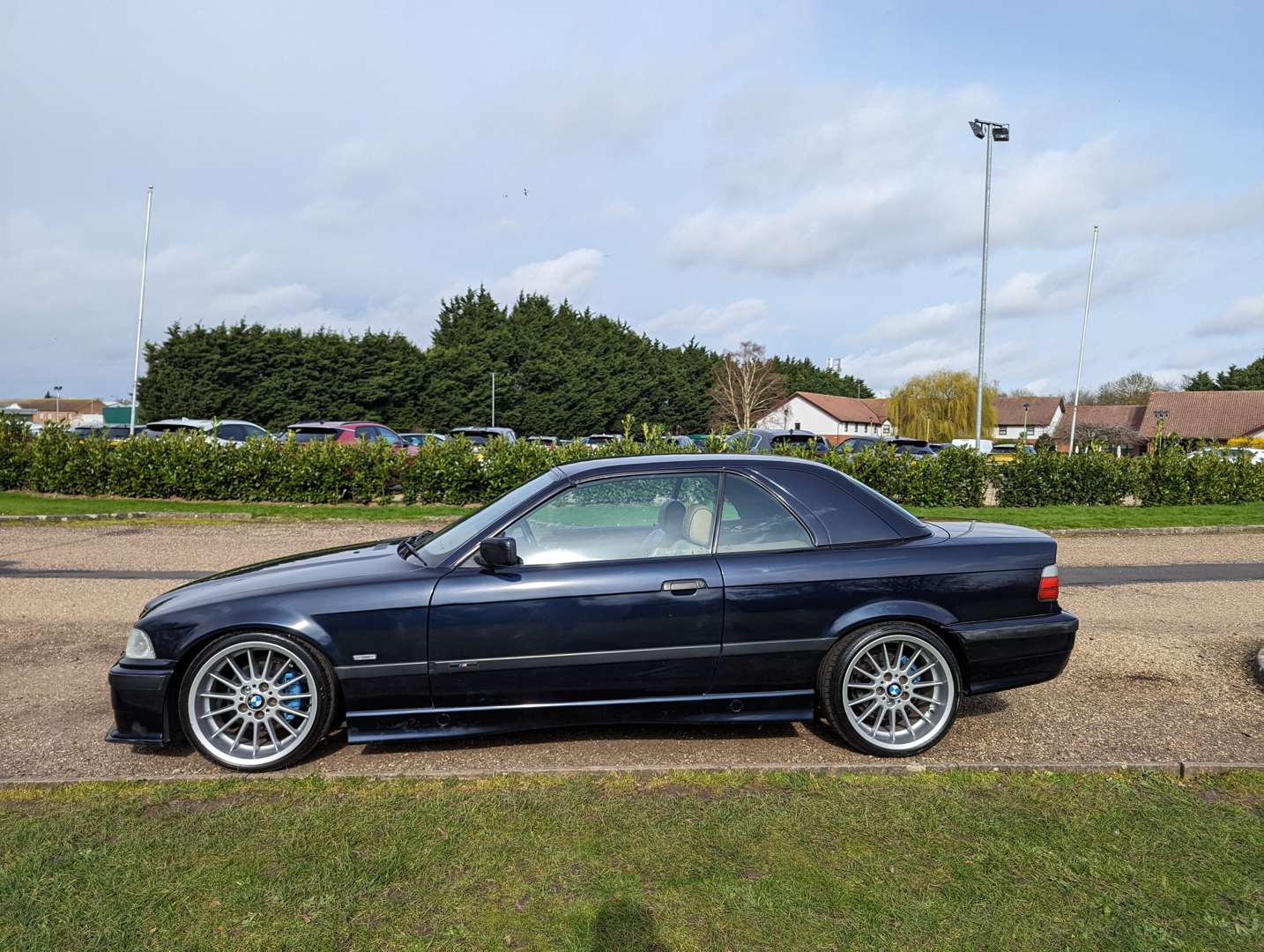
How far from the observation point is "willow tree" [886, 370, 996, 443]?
72.6 metres

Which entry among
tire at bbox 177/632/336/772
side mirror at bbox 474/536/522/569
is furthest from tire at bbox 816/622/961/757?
tire at bbox 177/632/336/772

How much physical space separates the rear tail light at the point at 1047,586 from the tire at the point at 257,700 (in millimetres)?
3626

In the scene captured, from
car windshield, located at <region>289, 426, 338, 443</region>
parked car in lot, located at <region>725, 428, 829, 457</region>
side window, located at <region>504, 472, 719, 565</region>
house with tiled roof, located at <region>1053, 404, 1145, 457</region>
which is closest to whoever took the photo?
side window, located at <region>504, 472, 719, 565</region>

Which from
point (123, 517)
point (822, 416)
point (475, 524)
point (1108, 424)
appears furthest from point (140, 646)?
point (822, 416)

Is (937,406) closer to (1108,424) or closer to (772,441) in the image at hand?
(1108,424)

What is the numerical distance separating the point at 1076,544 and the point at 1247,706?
9078mm

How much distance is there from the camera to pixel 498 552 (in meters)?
4.32

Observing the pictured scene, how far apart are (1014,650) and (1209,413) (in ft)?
270

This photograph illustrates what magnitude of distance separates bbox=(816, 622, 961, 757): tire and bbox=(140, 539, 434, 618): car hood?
214 cm

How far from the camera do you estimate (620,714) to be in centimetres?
448

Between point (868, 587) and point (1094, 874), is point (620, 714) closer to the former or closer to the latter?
point (868, 587)

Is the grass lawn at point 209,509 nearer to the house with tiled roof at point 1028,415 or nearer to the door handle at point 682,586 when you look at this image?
the door handle at point 682,586

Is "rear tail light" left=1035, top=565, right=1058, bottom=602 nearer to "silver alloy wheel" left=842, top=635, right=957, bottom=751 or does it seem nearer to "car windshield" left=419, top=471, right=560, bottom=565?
"silver alloy wheel" left=842, top=635, right=957, bottom=751

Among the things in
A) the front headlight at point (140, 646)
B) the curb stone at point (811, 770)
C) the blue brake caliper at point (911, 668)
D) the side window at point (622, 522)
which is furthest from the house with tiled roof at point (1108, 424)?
the front headlight at point (140, 646)
